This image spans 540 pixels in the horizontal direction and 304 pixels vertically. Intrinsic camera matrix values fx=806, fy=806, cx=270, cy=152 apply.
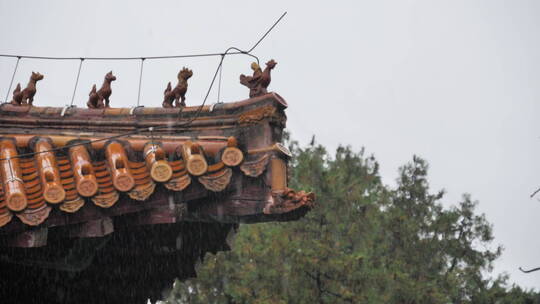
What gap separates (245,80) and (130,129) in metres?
0.99

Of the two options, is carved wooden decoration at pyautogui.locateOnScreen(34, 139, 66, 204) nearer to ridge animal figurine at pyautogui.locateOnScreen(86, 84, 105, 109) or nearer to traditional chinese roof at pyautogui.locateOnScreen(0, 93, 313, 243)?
traditional chinese roof at pyautogui.locateOnScreen(0, 93, 313, 243)

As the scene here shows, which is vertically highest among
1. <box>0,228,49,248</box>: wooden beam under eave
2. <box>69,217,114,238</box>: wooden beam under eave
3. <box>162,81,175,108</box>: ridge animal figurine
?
<box>162,81,175,108</box>: ridge animal figurine

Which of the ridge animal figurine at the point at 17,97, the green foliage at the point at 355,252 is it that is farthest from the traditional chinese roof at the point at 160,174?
the green foliage at the point at 355,252

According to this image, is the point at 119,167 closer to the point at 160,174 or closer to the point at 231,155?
the point at 160,174

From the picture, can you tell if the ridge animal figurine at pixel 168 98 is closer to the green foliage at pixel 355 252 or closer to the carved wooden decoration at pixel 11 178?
the carved wooden decoration at pixel 11 178

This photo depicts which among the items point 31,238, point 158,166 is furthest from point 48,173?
point 158,166

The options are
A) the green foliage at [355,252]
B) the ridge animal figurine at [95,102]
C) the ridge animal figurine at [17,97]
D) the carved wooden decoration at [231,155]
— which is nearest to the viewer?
the carved wooden decoration at [231,155]

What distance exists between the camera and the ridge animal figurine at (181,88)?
6.26 m

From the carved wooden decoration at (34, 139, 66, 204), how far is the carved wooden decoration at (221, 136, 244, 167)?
110 centimetres

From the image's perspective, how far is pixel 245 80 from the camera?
5941 millimetres

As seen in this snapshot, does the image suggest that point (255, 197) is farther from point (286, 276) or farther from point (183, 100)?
point (286, 276)

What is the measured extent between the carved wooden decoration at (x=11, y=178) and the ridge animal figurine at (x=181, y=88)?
4.16ft

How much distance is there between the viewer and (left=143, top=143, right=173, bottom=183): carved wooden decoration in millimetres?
5402

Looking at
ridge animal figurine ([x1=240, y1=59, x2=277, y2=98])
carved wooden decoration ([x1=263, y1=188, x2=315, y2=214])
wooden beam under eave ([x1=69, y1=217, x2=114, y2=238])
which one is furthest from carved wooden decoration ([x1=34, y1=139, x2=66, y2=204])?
ridge animal figurine ([x1=240, y1=59, x2=277, y2=98])
